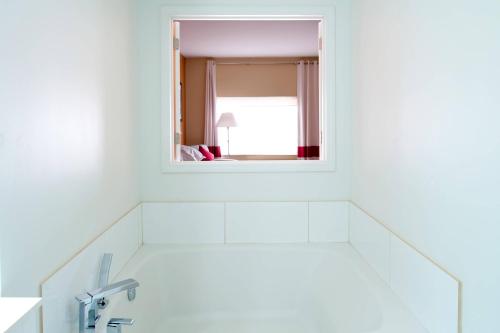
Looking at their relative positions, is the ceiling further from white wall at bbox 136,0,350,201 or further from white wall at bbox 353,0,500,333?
white wall at bbox 353,0,500,333

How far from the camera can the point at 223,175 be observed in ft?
8.45

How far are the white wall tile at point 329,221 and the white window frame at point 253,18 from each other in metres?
0.23

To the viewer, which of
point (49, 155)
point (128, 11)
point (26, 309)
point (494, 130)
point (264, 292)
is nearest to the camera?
point (26, 309)

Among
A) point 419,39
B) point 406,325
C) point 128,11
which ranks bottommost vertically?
point 406,325

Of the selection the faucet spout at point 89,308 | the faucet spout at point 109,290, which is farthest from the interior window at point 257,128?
the faucet spout at point 89,308

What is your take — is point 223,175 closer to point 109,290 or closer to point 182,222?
point 182,222

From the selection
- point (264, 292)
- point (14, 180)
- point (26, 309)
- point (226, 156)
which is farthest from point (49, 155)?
point (226, 156)

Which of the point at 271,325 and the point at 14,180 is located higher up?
the point at 14,180

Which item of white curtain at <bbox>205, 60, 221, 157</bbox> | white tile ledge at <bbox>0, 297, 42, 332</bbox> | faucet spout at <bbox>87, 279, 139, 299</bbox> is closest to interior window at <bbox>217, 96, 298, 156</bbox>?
white curtain at <bbox>205, 60, 221, 157</bbox>

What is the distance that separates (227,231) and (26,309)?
1.74m

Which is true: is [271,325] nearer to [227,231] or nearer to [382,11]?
[227,231]

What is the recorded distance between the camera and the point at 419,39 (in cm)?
151

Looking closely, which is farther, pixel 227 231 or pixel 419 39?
pixel 227 231

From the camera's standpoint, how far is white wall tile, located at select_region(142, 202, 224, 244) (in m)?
2.56
